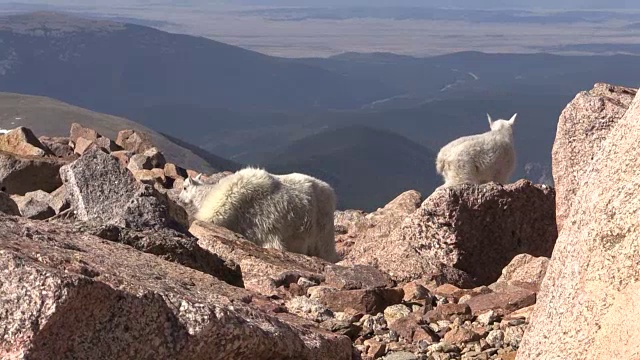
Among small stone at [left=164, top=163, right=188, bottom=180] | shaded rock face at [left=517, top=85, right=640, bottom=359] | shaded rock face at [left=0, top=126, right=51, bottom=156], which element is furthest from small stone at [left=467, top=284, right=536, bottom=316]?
shaded rock face at [left=0, top=126, right=51, bottom=156]

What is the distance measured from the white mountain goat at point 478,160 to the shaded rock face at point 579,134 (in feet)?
26.5

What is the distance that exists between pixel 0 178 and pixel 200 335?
50.9 ft

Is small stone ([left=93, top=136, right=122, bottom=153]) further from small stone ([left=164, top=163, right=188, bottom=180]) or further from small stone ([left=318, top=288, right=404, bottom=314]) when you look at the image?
small stone ([left=318, top=288, right=404, bottom=314])

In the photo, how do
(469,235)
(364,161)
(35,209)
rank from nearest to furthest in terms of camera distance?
(469,235) < (35,209) < (364,161)

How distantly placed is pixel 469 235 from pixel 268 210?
329 centimetres

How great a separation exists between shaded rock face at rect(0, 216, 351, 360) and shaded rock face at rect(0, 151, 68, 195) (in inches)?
536

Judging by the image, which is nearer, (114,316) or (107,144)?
(114,316)

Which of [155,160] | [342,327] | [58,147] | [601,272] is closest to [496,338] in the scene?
[342,327]

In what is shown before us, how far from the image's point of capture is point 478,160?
17.8 metres

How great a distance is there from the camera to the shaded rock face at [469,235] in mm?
10383

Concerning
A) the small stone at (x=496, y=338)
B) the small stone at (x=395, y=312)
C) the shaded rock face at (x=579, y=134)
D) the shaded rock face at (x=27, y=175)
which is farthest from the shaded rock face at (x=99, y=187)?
the shaded rock face at (x=27, y=175)

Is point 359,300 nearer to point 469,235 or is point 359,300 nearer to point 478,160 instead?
point 469,235

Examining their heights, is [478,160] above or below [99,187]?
below

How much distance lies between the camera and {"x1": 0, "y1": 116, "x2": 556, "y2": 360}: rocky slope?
4055 mm
